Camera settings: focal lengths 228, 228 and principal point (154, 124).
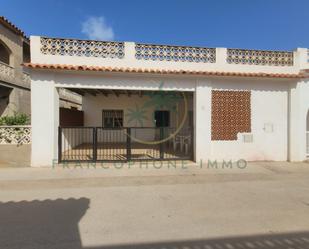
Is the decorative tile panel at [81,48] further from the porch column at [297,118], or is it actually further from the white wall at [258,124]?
the porch column at [297,118]

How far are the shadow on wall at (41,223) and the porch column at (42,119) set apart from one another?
3.36 m

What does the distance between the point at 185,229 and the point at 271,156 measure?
691 centimetres

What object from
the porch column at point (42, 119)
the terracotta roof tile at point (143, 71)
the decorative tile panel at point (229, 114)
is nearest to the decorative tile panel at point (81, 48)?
the terracotta roof tile at point (143, 71)

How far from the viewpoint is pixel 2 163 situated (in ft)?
25.0

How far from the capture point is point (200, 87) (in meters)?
8.41

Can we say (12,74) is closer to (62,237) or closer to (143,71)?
(143,71)

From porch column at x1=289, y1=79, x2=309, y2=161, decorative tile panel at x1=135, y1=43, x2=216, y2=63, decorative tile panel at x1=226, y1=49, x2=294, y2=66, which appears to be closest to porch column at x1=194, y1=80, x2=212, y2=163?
decorative tile panel at x1=135, y1=43, x2=216, y2=63

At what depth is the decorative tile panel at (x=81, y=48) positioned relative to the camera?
7.89 m

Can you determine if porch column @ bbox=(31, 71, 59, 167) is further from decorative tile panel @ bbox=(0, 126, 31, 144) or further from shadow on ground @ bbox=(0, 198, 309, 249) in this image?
shadow on ground @ bbox=(0, 198, 309, 249)

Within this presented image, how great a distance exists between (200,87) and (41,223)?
6612 mm

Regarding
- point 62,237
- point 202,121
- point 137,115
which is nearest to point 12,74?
point 137,115

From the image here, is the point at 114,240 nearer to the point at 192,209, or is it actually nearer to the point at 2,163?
the point at 192,209

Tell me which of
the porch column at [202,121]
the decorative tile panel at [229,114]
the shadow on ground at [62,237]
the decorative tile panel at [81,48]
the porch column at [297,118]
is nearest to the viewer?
the shadow on ground at [62,237]

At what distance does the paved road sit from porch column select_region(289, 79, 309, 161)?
7.10ft
